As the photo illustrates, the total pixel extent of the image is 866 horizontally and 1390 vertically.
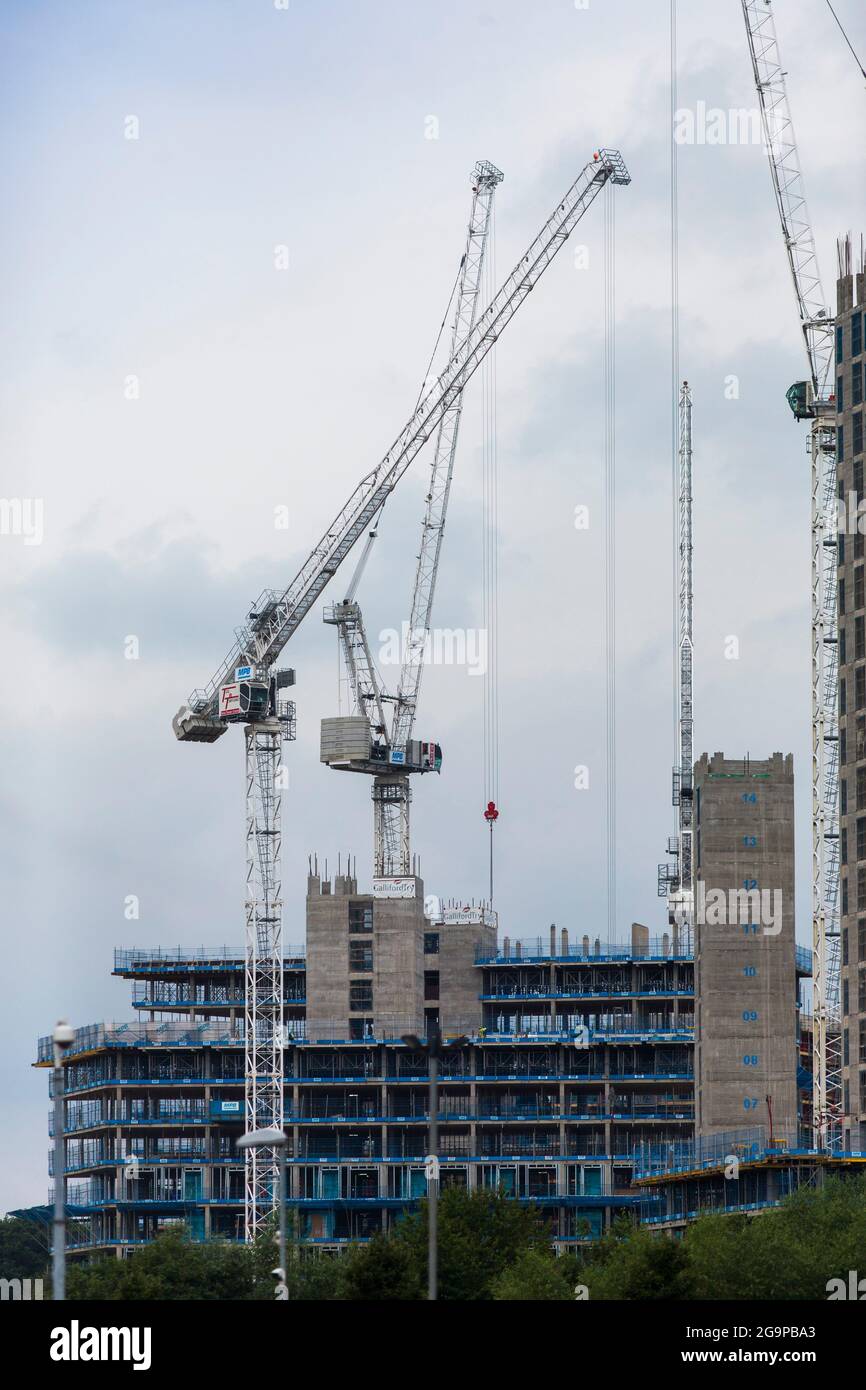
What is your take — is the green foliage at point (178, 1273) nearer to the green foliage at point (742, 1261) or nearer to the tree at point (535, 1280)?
the tree at point (535, 1280)

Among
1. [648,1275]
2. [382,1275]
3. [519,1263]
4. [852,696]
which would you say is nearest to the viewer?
[648,1275]

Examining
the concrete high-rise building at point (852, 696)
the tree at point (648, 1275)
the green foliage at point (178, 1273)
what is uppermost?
the concrete high-rise building at point (852, 696)

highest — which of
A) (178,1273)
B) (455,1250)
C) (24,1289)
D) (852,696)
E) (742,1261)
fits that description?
(852,696)

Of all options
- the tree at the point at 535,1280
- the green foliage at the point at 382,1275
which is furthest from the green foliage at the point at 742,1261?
the green foliage at the point at 382,1275

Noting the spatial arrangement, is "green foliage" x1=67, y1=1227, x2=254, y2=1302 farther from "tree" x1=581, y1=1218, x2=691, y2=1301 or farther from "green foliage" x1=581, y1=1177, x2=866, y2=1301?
"tree" x1=581, y1=1218, x2=691, y2=1301

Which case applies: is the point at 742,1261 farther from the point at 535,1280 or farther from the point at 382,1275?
the point at 382,1275

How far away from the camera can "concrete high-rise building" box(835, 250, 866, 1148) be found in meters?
187

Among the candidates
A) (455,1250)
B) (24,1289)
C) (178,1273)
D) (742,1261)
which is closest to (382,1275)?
(742,1261)

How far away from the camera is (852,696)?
192 m

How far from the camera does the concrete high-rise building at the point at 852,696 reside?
Answer: 186750 mm

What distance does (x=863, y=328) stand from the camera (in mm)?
193375

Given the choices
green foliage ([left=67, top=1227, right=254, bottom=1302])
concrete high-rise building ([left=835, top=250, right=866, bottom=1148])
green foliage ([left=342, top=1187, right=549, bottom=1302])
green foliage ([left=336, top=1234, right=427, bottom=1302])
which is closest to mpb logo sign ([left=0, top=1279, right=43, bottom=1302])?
green foliage ([left=67, top=1227, right=254, bottom=1302])
